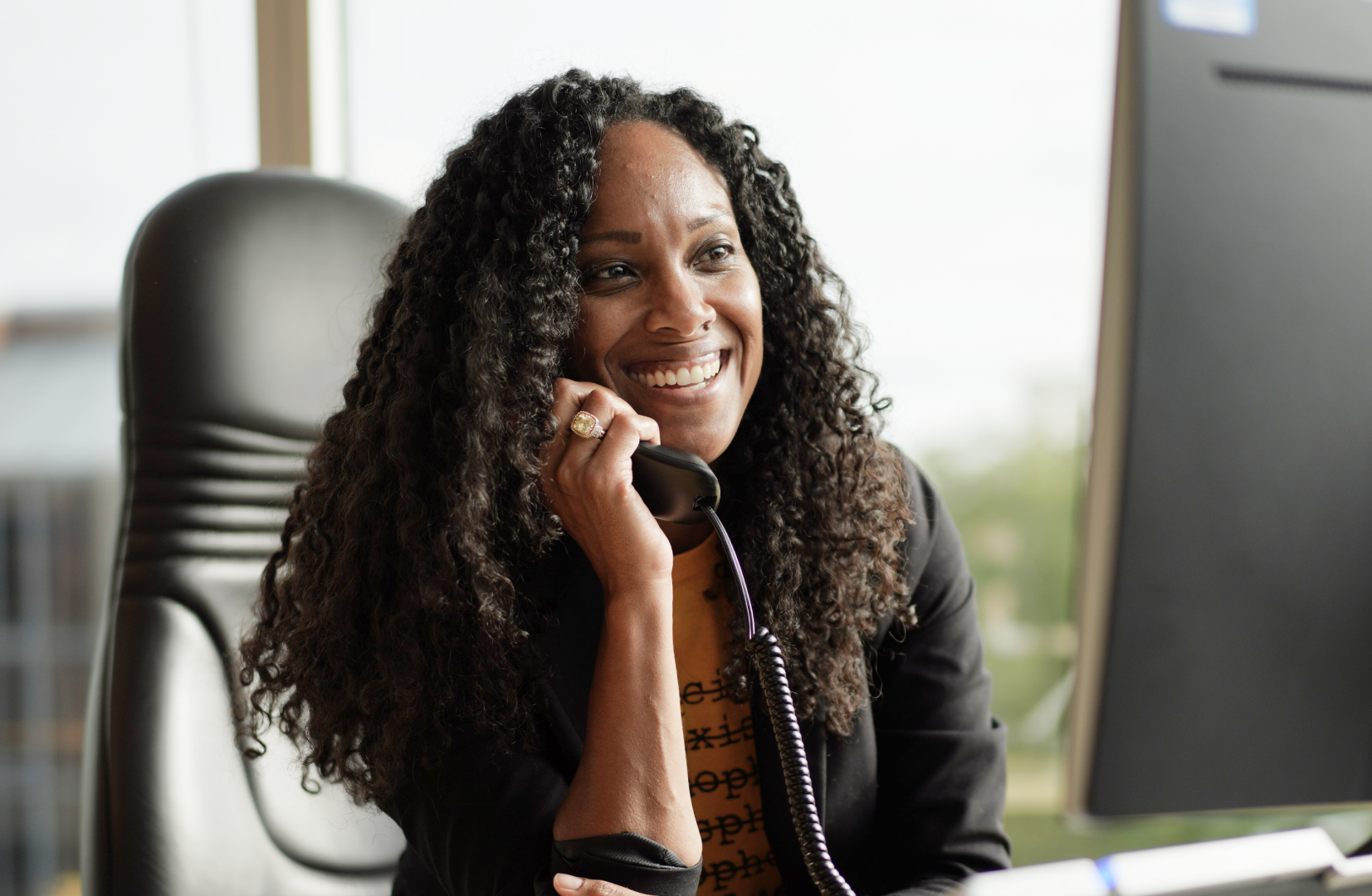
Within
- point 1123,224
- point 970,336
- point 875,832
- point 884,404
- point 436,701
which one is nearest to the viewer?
point 1123,224

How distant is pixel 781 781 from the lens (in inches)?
41.1

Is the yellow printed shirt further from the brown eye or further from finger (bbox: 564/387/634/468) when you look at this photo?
the brown eye

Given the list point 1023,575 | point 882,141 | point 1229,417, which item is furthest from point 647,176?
point 1023,575

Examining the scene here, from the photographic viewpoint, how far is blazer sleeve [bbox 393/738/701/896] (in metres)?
0.89

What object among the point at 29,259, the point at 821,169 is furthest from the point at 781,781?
the point at 29,259

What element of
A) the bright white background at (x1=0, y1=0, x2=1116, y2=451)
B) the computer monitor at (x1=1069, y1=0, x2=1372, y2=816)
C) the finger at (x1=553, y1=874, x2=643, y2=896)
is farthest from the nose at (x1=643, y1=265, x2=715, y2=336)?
the computer monitor at (x1=1069, y1=0, x2=1372, y2=816)

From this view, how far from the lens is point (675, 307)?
105cm

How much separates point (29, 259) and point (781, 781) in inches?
61.3

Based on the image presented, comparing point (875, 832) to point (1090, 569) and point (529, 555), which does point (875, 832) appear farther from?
point (1090, 569)

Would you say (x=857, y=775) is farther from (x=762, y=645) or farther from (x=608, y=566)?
(x=608, y=566)

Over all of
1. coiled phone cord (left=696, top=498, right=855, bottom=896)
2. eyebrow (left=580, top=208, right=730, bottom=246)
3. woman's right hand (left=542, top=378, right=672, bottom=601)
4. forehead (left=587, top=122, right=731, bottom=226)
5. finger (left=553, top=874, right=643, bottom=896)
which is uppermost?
forehead (left=587, top=122, right=731, bottom=226)

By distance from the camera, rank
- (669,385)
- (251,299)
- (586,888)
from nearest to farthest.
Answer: (586,888)
(669,385)
(251,299)

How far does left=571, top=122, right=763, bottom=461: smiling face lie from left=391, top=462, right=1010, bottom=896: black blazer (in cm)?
21

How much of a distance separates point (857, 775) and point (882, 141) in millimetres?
944
